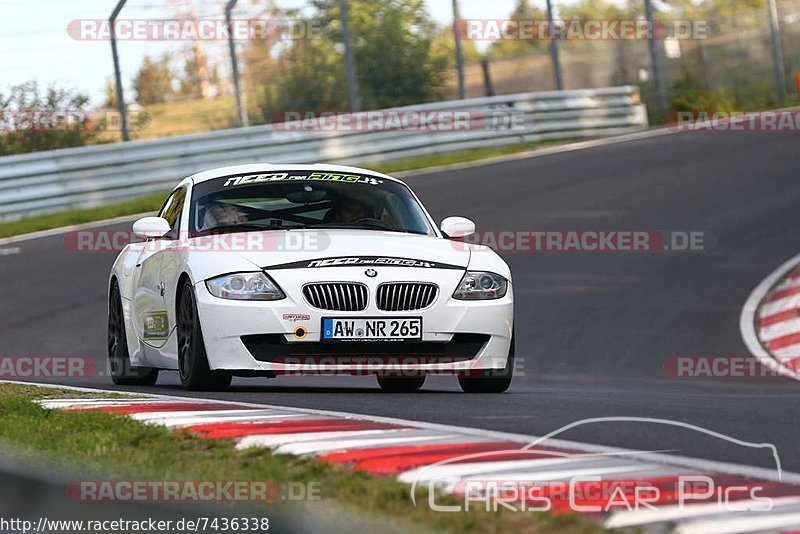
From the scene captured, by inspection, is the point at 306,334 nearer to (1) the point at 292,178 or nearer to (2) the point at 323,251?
(2) the point at 323,251

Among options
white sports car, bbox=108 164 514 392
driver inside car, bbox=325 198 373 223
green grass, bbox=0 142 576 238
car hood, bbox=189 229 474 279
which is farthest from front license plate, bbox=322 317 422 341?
green grass, bbox=0 142 576 238

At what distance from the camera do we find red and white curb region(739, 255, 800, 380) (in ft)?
39.0

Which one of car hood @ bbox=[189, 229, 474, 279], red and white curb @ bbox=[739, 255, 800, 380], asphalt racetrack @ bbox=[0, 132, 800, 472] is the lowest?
red and white curb @ bbox=[739, 255, 800, 380]

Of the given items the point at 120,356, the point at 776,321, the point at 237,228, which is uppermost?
the point at 237,228

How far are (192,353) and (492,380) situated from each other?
5.90ft

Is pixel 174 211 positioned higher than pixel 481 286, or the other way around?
pixel 174 211

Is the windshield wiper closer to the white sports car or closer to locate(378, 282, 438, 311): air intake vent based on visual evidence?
the white sports car

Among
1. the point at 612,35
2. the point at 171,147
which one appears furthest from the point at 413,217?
the point at 612,35

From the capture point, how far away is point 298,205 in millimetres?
9266

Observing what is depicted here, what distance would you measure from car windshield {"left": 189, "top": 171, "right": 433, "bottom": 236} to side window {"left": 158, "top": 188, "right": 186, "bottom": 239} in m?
0.19

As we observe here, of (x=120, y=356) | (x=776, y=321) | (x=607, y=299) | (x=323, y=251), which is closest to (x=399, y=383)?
(x=323, y=251)

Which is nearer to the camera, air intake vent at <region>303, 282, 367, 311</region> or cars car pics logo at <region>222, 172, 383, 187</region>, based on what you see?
air intake vent at <region>303, 282, 367, 311</region>

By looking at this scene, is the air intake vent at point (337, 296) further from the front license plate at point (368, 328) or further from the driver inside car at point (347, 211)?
the driver inside car at point (347, 211)

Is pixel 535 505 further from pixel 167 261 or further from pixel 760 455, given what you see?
pixel 167 261
